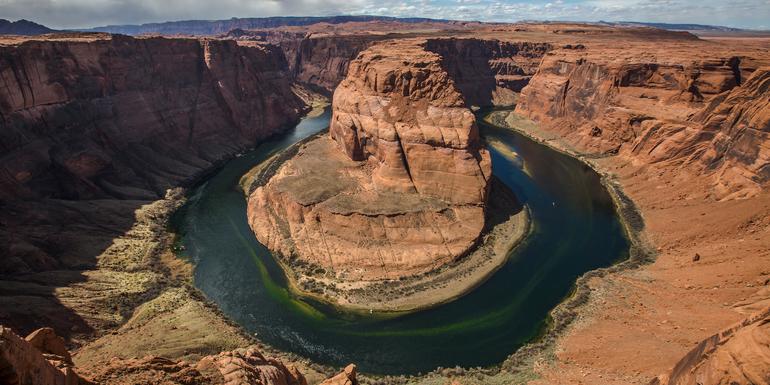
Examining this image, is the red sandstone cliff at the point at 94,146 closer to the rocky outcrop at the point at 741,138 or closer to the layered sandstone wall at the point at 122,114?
the layered sandstone wall at the point at 122,114

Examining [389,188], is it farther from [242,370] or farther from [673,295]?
[242,370]

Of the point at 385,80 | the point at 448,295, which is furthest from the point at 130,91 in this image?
the point at 448,295

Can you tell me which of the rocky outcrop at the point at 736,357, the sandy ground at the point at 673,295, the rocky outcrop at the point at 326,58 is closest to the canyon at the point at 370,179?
the rocky outcrop at the point at 736,357

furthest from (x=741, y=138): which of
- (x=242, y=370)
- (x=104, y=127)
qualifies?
(x=104, y=127)

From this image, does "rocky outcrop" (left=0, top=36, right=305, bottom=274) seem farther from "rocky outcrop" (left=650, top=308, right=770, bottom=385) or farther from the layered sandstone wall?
"rocky outcrop" (left=650, top=308, right=770, bottom=385)

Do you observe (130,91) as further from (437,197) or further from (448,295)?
(448,295)

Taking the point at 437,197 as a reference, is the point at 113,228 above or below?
→ below
